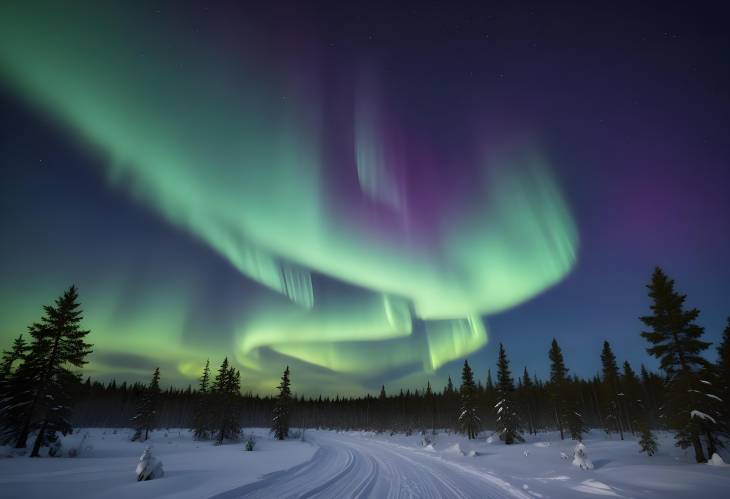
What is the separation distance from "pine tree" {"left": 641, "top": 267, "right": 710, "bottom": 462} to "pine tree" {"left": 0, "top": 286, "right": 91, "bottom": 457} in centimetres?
4567

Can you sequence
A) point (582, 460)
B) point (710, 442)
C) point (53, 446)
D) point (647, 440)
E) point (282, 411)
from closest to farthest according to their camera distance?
point (582, 460) < point (710, 442) < point (53, 446) < point (647, 440) < point (282, 411)

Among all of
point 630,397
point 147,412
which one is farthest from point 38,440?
point 630,397

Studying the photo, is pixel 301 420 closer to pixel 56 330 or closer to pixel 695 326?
pixel 56 330

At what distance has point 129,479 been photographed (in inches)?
523

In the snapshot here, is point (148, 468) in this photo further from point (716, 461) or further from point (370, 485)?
point (716, 461)

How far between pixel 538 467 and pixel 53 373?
38138 millimetres

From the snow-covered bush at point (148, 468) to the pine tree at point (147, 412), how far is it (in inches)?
1963

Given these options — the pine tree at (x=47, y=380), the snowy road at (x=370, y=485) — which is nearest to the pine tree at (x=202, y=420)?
the pine tree at (x=47, y=380)

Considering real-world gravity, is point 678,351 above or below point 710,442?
above

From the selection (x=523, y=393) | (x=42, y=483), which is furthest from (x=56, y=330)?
(x=523, y=393)

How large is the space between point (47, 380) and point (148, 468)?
23.2 m

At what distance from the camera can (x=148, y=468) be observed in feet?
43.3

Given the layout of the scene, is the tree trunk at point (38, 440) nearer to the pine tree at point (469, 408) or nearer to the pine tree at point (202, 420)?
the pine tree at point (202, 420)

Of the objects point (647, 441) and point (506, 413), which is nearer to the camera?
point (647, 441)
